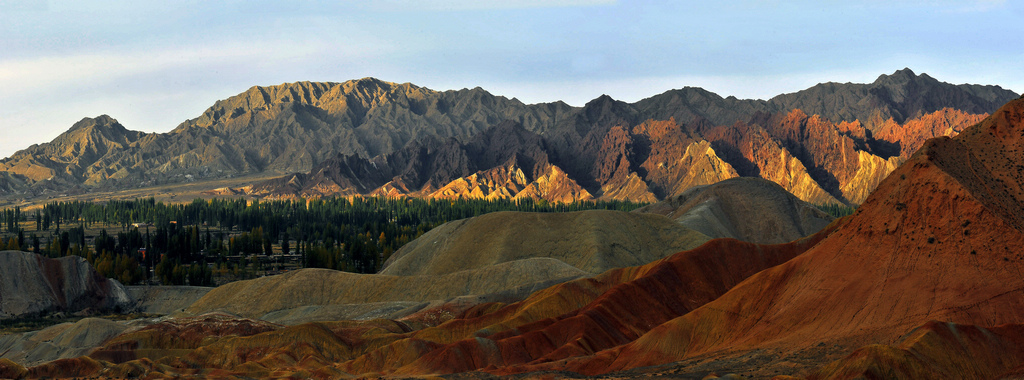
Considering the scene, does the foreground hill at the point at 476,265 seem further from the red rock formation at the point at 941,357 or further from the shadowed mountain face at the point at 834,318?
the red rock formation at the point at 941,357

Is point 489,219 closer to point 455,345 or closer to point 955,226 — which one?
point 455,345

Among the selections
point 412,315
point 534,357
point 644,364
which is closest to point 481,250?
point 412,315

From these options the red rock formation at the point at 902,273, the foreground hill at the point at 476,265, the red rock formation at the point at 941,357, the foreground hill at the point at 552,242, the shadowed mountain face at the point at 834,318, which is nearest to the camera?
the red rock formation at the point at 941,357

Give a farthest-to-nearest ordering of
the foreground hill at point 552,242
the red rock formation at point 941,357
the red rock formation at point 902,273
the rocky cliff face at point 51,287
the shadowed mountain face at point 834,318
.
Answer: the foreground hill at point 552,242, the rocky cliff face at point 51,287, the red rock formation at point 902,273, the shadowed mountain face at point 834,318, the red rock formation at point 941,357

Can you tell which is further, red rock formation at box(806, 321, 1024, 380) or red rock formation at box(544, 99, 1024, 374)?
red rock formation at box(544, 99, 1024, 374)

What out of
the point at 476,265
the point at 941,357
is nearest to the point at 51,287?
the point at 476,265

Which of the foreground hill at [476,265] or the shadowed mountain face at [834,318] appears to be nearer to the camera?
the shadowed mountain face at [834,318]

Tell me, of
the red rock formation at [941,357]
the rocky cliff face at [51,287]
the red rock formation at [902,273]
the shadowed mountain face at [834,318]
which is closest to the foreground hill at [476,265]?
the rocky cliff face at [51,287]

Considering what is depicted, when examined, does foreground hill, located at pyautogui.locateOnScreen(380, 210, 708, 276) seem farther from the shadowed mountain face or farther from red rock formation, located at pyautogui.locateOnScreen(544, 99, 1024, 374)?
red rock formation, located at pyautogui.locateOnScreen(544, 99, 1024, 374)

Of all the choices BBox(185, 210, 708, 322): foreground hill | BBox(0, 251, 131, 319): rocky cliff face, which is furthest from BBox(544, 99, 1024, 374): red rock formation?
BBox(0, 251, 131, 319): rocky cliff face
